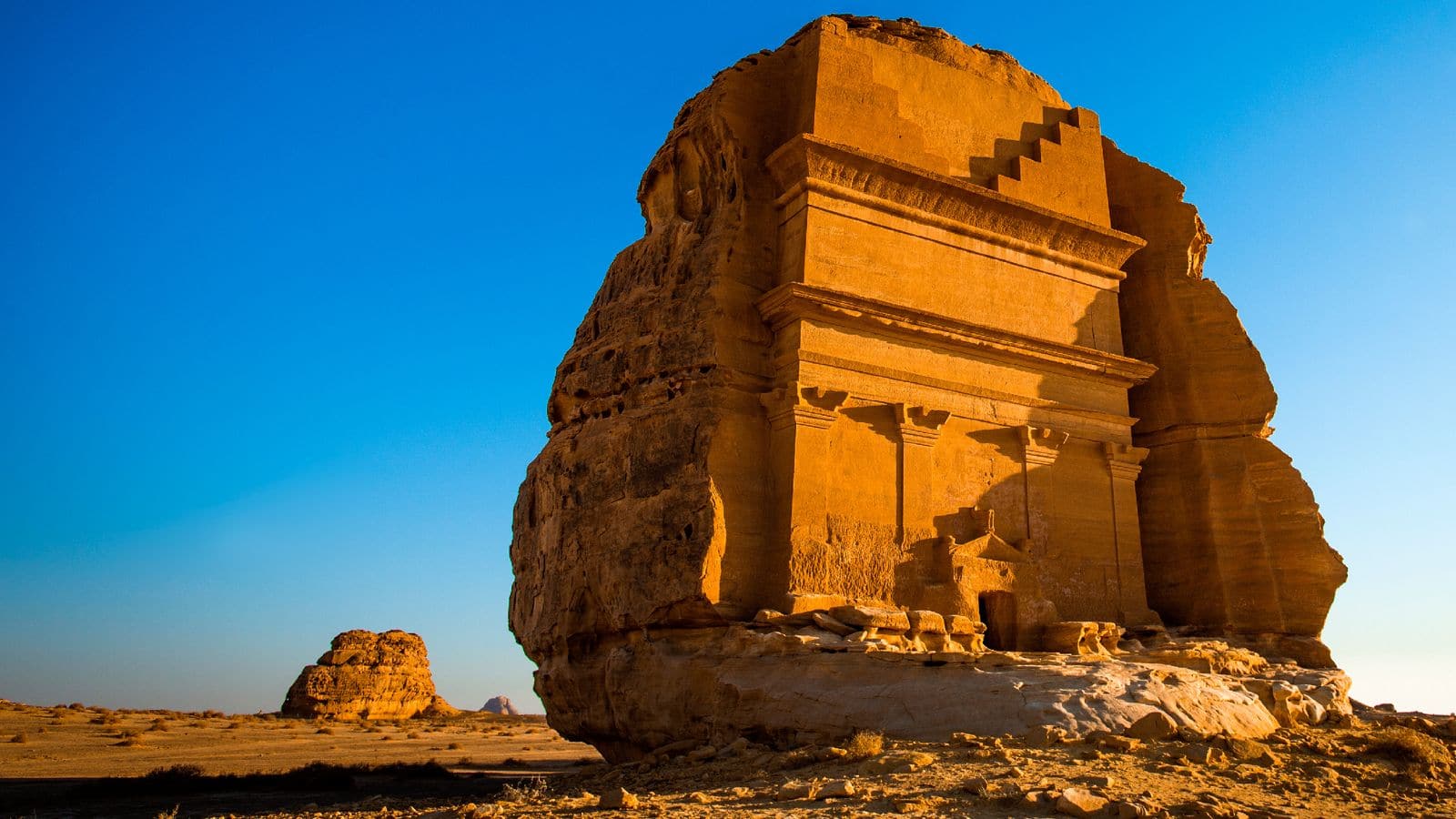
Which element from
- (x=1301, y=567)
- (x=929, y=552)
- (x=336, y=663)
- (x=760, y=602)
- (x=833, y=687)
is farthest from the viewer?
(x=336, y=663)

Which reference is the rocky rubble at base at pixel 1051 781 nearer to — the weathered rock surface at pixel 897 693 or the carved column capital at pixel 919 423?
the weathered rock surface at pixel 897 693

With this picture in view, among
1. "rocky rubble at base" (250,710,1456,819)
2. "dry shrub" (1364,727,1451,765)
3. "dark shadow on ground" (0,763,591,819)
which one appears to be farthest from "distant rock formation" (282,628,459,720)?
"dry shrub" (1364,727,1451,765)

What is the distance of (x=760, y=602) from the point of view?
11.3 meters

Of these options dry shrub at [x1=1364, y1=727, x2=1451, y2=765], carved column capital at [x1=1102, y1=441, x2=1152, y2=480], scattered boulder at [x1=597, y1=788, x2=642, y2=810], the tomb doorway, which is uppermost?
carved column capital at [x1=1102, y1=441, x2=1152, y2=480]

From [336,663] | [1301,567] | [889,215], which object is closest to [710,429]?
[889,215]

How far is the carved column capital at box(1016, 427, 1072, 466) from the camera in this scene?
43.5 feet

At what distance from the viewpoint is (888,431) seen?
12281mm

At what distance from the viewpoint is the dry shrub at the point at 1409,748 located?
8227 millimetres

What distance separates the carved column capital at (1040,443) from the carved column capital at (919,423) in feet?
4.21

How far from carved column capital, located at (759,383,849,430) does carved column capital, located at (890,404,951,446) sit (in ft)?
2.50

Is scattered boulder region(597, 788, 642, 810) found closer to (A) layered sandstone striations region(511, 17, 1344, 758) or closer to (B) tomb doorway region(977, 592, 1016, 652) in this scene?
(A) layered sandstone striations region(511, 17, 1344, 758)

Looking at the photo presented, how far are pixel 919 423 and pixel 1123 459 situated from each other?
345 cm

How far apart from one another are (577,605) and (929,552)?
4043 millimetres

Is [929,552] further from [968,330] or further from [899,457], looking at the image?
[968,330]
